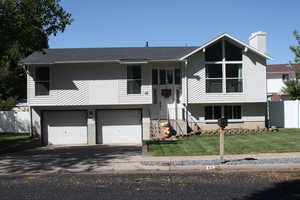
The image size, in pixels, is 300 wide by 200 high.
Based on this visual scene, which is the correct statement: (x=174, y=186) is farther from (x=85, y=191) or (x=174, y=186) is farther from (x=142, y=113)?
(x=142, y=113)

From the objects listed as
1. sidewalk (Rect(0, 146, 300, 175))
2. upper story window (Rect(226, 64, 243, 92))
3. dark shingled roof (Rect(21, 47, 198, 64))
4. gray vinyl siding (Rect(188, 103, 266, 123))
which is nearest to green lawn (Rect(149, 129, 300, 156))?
sidewalk (Rect(0, 146, 300, 175))

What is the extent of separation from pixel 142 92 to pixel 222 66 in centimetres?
566

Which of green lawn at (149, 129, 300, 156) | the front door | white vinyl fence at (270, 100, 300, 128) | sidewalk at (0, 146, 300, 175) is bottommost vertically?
sidewalk at (0, 146, 300, 175)

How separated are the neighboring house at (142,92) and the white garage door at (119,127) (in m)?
0.07

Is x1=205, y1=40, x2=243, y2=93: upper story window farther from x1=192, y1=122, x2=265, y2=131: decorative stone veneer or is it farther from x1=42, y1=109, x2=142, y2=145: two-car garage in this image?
x1=42, y1=109, x2=142, y2=145: two-car garage

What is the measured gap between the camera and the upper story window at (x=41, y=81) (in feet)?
87.7

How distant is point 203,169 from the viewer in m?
13.4

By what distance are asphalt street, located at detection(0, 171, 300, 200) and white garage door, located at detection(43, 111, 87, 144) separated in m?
→ 14.9

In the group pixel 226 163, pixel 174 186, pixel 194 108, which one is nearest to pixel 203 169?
pixel 226 163

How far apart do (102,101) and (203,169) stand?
1430cm

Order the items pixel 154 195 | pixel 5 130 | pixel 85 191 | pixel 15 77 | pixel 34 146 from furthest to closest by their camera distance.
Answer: pixel 15 77, pixel 5 130, pixel 34 146, pixel 85 191, pixel 154 195

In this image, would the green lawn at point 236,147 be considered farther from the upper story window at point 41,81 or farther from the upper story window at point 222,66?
the upper story window at point 41,81

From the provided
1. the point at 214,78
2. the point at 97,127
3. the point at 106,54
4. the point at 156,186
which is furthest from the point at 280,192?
the point at 106,54

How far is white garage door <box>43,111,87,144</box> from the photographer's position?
27734 mm
